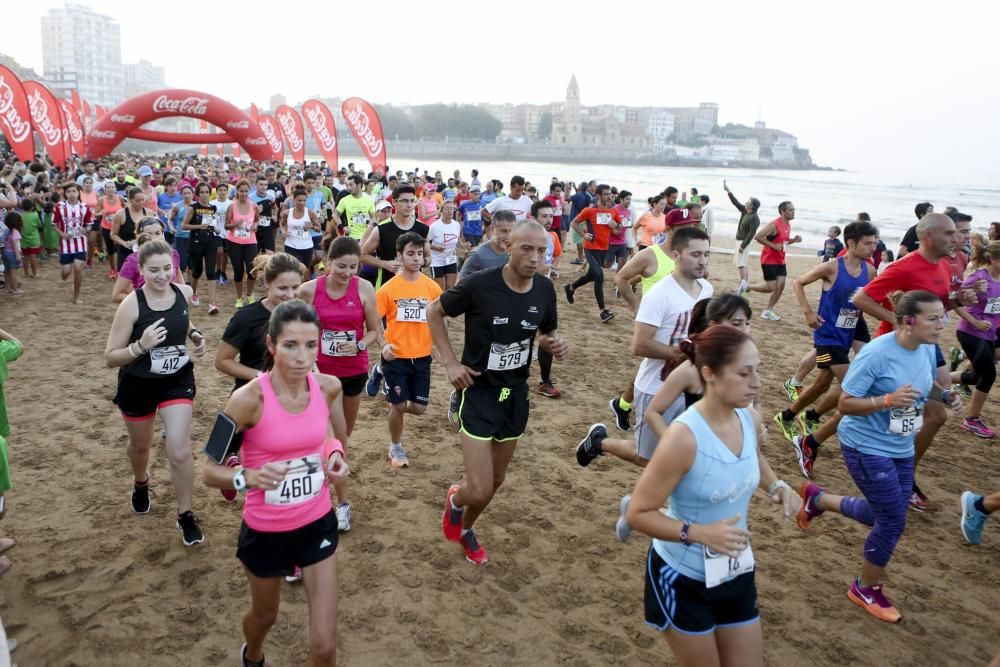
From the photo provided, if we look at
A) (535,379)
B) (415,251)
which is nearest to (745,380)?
(415,251)

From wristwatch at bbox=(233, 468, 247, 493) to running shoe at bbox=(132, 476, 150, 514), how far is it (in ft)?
8.65

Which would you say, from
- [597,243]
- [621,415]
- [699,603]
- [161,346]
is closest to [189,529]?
[161,346]

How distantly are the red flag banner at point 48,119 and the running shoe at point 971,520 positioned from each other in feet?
92.4

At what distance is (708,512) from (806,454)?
12.7 ft

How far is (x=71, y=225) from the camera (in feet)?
36.6

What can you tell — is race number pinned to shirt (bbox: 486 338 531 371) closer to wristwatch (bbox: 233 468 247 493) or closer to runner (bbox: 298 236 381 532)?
runner (bbox: 298 236 381 532)

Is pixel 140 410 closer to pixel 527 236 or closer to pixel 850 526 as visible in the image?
pixel 527 236

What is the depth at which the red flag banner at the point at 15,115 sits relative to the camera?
69.5 feet

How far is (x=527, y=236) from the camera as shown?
408 cm

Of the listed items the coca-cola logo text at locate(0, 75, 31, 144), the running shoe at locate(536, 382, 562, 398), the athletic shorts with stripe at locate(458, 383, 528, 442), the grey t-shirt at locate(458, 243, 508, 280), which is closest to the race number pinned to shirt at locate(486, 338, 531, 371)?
the athletic shorts with stripe at locate(458, 383, 528, 442)

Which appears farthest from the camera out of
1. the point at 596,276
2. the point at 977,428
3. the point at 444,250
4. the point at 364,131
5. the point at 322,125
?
the point at 322,125

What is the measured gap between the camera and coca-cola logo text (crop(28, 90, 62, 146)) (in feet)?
79.6

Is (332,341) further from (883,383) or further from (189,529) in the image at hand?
(883,383)

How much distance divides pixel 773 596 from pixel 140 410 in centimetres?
417
